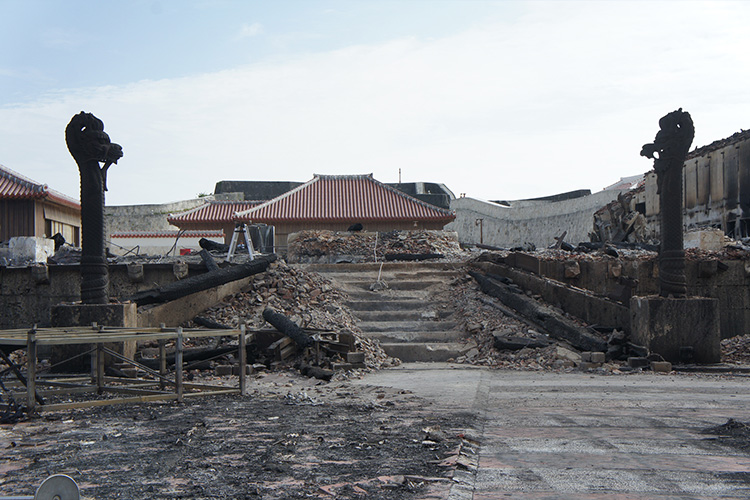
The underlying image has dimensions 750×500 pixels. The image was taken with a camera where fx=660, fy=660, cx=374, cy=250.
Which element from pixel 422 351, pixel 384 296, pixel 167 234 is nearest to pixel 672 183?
pixel 422 351

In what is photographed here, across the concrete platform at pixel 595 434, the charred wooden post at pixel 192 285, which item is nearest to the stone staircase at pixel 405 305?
the concrete platform at pixel 595 434

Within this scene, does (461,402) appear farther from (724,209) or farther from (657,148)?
(724,209)

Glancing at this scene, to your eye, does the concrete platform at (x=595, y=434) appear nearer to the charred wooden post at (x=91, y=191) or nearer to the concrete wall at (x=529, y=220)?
the charred wooden post at (x=91, y=191)

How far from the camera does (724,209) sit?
22.6m

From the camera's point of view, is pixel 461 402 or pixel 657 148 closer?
pixel 461 402

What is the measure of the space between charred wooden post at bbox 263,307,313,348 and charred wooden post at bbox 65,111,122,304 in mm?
2748

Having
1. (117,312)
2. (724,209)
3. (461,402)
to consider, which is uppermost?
(724,209)

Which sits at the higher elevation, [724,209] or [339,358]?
[724,209]

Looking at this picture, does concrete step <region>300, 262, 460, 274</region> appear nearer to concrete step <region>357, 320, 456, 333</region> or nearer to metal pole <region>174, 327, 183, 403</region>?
concrete step <region>357, 320, 456, 333</region>

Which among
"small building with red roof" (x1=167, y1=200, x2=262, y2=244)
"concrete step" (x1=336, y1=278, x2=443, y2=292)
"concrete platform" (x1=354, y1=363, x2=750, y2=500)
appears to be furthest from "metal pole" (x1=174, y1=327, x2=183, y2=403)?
"small building with red roof" (x1=167, y1=200, x2=262, y2=244)

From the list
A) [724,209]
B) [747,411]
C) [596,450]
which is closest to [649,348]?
[747,411]

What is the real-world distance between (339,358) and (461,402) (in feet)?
11.9

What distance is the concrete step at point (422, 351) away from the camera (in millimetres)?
12180

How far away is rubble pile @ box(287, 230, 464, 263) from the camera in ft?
71.9
